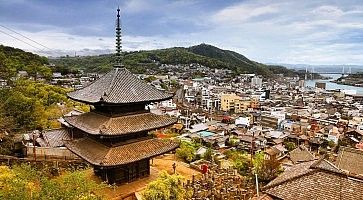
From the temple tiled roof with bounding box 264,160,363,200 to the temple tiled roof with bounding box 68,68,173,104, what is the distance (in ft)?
31.7

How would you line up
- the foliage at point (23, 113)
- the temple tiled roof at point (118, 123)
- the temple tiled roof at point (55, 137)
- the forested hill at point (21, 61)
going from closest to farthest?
the temple tiled roof at point (118, 123) → the temple tiled roof at point (55, 137) → the foliage at point (23, 113) → the forested hill at point (21, 61)

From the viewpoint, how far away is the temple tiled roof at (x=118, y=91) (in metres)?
18.7

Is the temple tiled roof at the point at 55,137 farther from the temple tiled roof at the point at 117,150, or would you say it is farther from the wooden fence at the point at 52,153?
the temple tiled roof at the point at 117,150

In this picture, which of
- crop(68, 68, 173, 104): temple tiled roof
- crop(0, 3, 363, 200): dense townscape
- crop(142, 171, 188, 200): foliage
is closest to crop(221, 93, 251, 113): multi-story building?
crop(0, 3, 363, 200): dense townscape

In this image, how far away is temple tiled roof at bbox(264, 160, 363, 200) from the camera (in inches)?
468

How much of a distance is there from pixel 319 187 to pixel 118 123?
11482mm

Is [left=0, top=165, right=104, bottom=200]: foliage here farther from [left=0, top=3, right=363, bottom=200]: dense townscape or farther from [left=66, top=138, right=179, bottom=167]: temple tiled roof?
[left=66, top=138, right=179, bottom=167]: temple tiled roof

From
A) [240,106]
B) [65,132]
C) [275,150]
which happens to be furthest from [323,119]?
[65,132]

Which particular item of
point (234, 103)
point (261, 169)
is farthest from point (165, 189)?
point (234, 103)

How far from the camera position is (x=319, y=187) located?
1233cm

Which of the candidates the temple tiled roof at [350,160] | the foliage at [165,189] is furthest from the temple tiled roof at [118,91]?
the temple tiled roof at [350,160]

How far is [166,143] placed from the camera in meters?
21.1

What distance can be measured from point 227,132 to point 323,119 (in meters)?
36.9

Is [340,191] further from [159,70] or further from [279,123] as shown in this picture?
[159,70]
